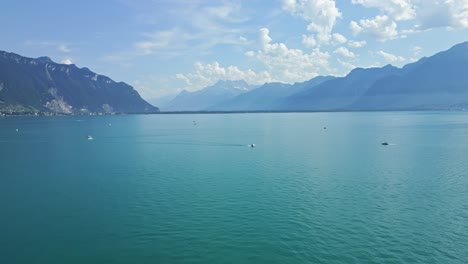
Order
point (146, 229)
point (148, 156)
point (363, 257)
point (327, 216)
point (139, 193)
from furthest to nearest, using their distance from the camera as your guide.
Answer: point (148, 156) < point (139, 193) < point (327, 216) < point (146, 229) < point (363, 257)

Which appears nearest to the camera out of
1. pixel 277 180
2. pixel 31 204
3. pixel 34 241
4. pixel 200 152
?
pixel 34 241

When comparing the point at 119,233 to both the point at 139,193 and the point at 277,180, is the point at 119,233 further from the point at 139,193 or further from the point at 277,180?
the point at 277,180

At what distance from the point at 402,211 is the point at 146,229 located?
3883cm

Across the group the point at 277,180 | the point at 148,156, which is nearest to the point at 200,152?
the point at 148,156

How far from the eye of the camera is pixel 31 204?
61094 millimetres

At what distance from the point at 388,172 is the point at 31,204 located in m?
75.9

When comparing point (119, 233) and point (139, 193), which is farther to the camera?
point (139, 193)

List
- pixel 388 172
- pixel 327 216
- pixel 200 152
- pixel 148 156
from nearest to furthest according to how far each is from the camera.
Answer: pixel 327 216
pixel 388 172
pixel 148 156
pixel 200 152

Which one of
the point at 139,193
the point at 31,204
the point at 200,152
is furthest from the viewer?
the point at 200,152

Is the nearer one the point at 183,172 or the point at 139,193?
the point at 139,193

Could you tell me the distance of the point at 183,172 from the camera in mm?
88250

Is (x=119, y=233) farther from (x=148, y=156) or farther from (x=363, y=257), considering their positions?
(x=148, y=156)

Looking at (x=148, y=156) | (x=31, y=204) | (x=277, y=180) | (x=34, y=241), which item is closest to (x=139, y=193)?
(x=31, y=204)

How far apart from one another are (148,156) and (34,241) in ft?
236
